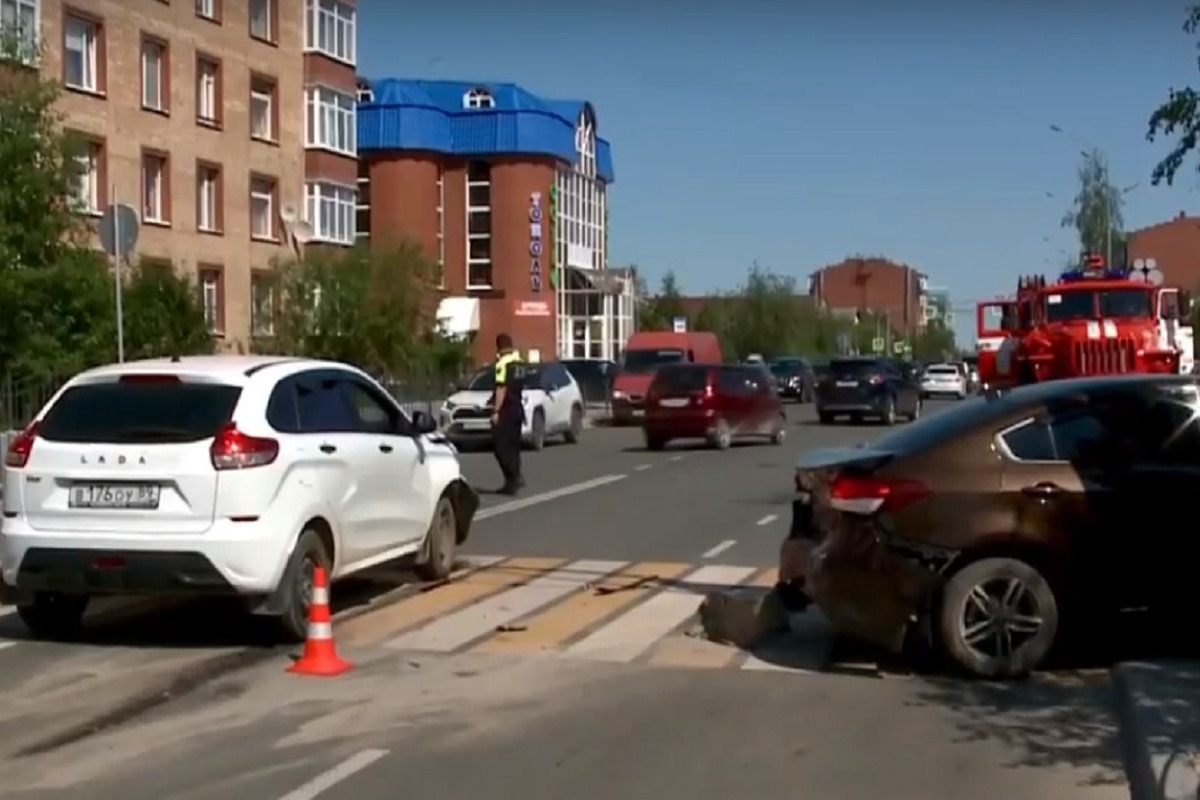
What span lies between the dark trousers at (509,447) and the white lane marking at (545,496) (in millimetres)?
352

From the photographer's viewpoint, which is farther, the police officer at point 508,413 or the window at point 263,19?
the window at point 263,19

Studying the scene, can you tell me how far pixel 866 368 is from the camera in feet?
145

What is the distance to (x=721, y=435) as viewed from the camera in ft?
109

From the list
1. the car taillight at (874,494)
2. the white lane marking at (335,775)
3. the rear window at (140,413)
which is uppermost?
the rear window at (140,413)

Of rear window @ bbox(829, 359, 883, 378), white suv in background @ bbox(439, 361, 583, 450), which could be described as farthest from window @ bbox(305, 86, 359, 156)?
white suv in background @ bbox(439, 361, 583, 450)

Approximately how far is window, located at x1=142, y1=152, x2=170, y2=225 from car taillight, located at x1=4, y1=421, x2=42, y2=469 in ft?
117

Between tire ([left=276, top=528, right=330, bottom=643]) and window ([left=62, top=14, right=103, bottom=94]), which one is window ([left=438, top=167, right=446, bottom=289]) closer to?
window ([left=62, top=14, right=103, bottom=94])

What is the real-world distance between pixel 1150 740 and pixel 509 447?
14543 millimetres

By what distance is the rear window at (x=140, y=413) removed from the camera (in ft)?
35.2

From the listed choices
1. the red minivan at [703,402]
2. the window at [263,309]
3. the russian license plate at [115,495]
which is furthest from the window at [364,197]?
the russian license plate at [115,495]

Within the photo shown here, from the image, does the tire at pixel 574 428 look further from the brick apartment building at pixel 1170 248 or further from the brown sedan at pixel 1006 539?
the brick apartment building at pixel 1170 248

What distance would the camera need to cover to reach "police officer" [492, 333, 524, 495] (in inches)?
845

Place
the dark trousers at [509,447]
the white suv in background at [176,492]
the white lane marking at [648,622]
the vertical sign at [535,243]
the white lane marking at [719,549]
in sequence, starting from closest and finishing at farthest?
the white suv in background at [176,492], the white lane marking at [648,622], the white lane marking at [719,549], the dark trousers at [509,447], the vertical sign at [535,243]

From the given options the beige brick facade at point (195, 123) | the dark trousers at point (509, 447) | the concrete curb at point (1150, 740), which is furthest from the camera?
the beige brick facade at point (195, 123)
